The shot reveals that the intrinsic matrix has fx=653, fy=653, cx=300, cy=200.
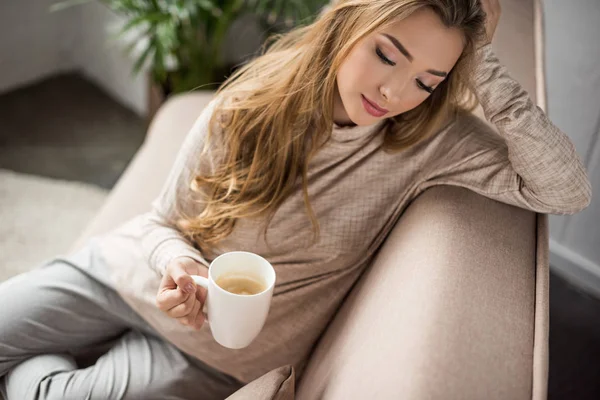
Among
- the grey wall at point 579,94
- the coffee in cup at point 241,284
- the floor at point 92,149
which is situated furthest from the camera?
the floor at point 92,149

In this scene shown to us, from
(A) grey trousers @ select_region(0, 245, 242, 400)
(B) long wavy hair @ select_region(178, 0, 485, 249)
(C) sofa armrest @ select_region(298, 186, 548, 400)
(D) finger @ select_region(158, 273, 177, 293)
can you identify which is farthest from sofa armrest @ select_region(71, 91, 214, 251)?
(C) sofa armrest @ select_region(298, 186, 548, 400)

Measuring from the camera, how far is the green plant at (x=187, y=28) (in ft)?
6.38

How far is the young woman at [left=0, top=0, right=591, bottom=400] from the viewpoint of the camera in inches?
42.3

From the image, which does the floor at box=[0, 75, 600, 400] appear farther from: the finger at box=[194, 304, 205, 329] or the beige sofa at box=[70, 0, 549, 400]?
the finger at box=[194, 304, 205, 329]

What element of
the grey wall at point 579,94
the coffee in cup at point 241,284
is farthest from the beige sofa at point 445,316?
the grey wall at point 579,94

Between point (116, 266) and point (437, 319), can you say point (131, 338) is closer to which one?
point (116, 266)

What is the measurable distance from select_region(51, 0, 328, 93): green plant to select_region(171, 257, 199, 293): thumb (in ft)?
2.89

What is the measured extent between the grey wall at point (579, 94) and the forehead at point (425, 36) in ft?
2.83

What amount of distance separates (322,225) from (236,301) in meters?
0.35

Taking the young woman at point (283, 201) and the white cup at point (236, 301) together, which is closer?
the white cup at point (236, 301)

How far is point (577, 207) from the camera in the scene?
1114mm

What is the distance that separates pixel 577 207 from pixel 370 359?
0.49 metres

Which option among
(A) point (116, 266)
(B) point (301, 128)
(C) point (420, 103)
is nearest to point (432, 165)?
(C) point (420, 103)

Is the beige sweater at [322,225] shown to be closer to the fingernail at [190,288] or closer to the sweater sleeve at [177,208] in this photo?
the sweater sleeve at [177,208]
